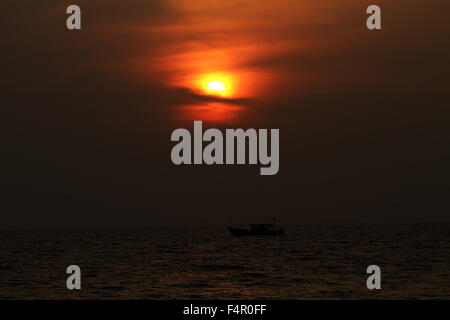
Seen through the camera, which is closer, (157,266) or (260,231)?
(157,266)

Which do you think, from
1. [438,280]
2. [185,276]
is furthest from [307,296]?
[185,276]

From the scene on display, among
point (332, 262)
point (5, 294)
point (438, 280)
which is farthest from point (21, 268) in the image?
point (438, 280)

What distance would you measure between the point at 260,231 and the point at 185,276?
3811 inches

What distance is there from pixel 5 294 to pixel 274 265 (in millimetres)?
37334

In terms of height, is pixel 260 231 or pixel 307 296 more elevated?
pixel 260 231
